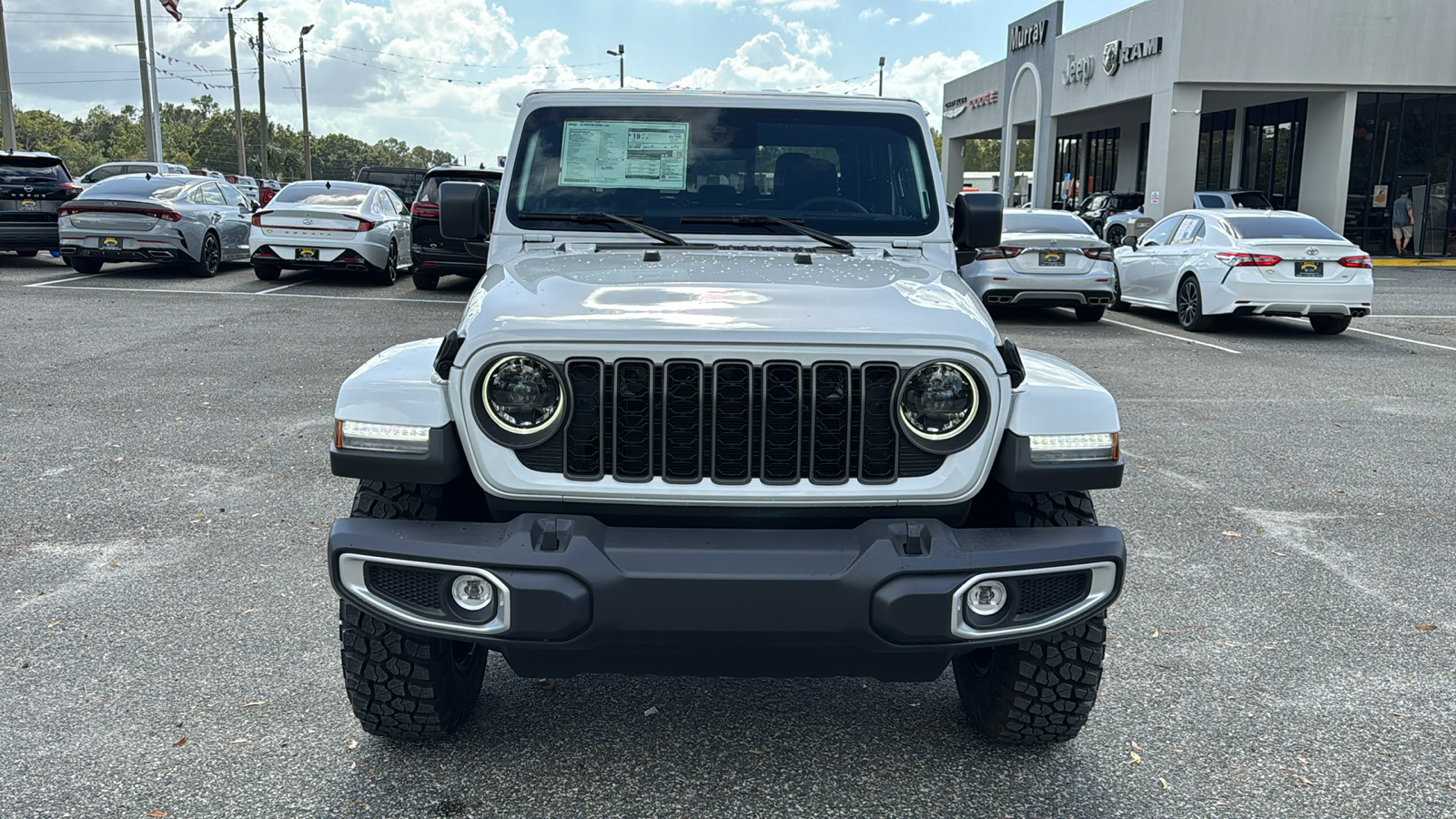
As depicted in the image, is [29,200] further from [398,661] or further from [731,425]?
[731,425]

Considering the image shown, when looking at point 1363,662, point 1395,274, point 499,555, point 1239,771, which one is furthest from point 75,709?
point 1395,274

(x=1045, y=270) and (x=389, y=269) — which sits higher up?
(x=1045, y=270)

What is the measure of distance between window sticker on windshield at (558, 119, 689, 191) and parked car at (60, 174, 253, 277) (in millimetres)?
14651

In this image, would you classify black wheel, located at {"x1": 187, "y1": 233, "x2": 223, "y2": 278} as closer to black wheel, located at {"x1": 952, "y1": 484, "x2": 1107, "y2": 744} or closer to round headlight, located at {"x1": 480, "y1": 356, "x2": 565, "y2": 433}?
round headlight, located at {"x1": 480, "y1": 356, "x2": 565, "y2": 433}

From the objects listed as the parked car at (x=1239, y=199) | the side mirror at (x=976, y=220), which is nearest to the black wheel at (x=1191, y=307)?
the side mirror at (x=976, y=220)

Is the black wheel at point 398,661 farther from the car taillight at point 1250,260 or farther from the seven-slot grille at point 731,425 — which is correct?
the car taillight at point 1250,260

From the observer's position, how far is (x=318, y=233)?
55.7ft

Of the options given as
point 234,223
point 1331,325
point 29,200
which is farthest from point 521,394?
point 29,200

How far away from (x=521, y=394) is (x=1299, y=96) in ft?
101

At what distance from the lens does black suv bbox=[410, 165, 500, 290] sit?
16.3 metres

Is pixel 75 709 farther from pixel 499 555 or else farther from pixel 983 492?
pixel 983 492

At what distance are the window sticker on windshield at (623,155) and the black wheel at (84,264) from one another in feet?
52.8

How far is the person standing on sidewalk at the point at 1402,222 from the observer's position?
2892 centimetres

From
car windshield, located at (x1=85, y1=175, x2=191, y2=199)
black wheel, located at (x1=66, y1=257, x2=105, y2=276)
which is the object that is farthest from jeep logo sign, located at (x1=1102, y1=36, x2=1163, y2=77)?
black wheel, located at (x1=66, y1=257, x2=105, y2=276)
